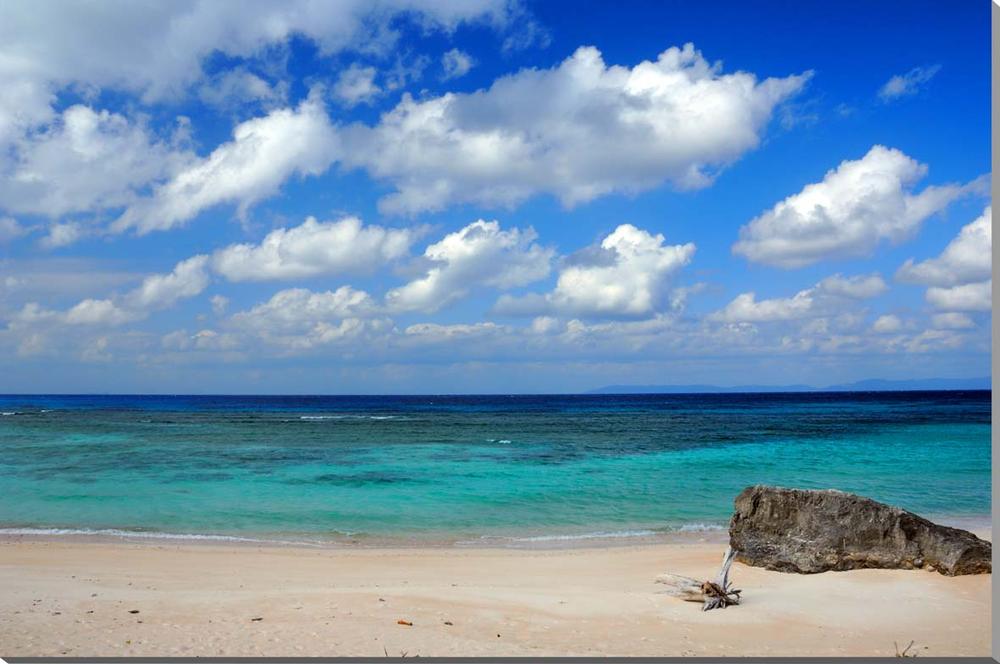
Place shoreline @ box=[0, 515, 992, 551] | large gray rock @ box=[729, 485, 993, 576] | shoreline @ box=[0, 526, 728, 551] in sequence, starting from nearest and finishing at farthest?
large gray rock @ box=[729, 485, 993, 576]
shoreline @ box=[0, 526, 728, 551]
shoreline @ box=[0, 515, 992, 551]

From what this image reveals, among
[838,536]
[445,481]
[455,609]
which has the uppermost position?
[838,536]

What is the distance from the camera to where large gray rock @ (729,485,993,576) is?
872cm

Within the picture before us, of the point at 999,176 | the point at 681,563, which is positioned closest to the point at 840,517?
the point at 681,563

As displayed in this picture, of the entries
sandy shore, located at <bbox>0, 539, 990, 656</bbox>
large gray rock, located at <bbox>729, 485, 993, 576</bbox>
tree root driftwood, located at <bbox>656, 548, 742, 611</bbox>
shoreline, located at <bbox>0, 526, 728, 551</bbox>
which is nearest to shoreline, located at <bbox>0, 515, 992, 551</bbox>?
shoreline, located at <bbox>0, 526, 728, 551</bbox>

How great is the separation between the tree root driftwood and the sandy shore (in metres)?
0.20

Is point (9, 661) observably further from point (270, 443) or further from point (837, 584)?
point (270, 443)

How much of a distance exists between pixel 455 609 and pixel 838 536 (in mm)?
5204

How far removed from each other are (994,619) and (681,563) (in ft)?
18.2

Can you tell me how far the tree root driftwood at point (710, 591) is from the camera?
7.46 m

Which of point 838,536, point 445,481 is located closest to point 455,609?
point 838,536

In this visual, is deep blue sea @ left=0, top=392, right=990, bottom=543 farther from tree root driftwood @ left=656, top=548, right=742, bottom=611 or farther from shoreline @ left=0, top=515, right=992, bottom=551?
tree root driftwood @ left=656, top=548, right=742, bottom=611

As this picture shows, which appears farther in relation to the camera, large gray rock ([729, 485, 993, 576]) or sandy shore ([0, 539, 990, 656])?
large gray rock ([729, 485, 993, 576])

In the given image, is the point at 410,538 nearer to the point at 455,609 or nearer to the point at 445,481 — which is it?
the point at 455,609

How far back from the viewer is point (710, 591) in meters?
7.56
